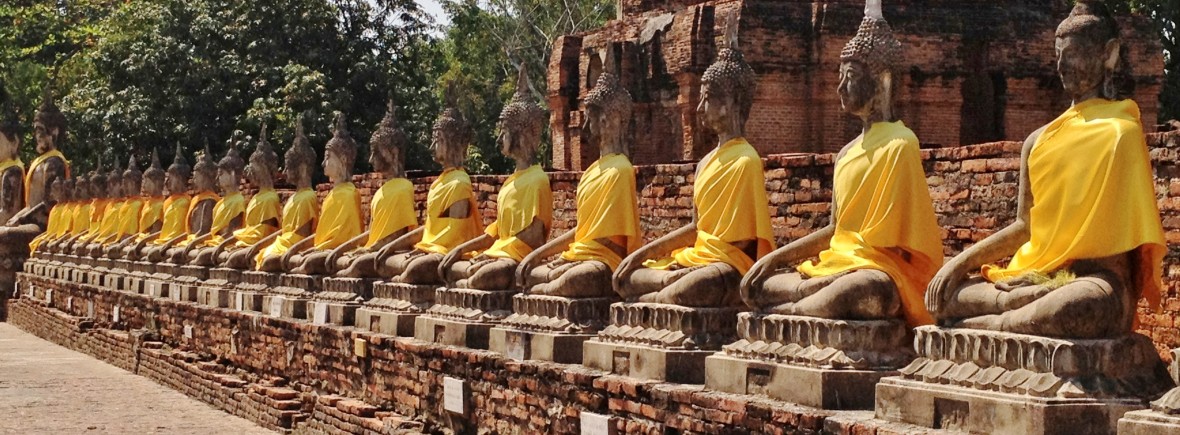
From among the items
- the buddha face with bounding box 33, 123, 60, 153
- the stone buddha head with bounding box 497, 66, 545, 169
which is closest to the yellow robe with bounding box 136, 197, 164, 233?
the buddha face with bounding box 33, 123, 60, 153

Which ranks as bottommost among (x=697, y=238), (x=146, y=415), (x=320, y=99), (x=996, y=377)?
(x=146, y=415)

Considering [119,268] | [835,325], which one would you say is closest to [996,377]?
[835,325]

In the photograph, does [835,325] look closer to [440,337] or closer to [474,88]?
[440,337]

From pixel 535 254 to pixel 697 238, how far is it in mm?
1505

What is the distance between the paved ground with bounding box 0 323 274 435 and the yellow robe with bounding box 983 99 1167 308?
7.07 metres

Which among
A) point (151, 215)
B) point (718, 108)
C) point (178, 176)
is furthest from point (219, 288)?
point (718, 108)

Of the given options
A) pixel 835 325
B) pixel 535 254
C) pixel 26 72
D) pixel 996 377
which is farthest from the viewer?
pixel 26 72

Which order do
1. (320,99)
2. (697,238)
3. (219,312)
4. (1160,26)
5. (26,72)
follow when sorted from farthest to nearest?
(26,72) < (320,99) < (1160,26) < (219,312) < (697,238)

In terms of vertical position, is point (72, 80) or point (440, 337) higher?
point (72, 80)

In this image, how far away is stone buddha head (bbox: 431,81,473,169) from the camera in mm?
10859

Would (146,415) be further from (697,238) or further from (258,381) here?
(697,238)

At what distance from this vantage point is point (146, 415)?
11992mm

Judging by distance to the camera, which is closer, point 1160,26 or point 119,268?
point 119,268

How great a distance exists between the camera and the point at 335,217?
40.5ft
